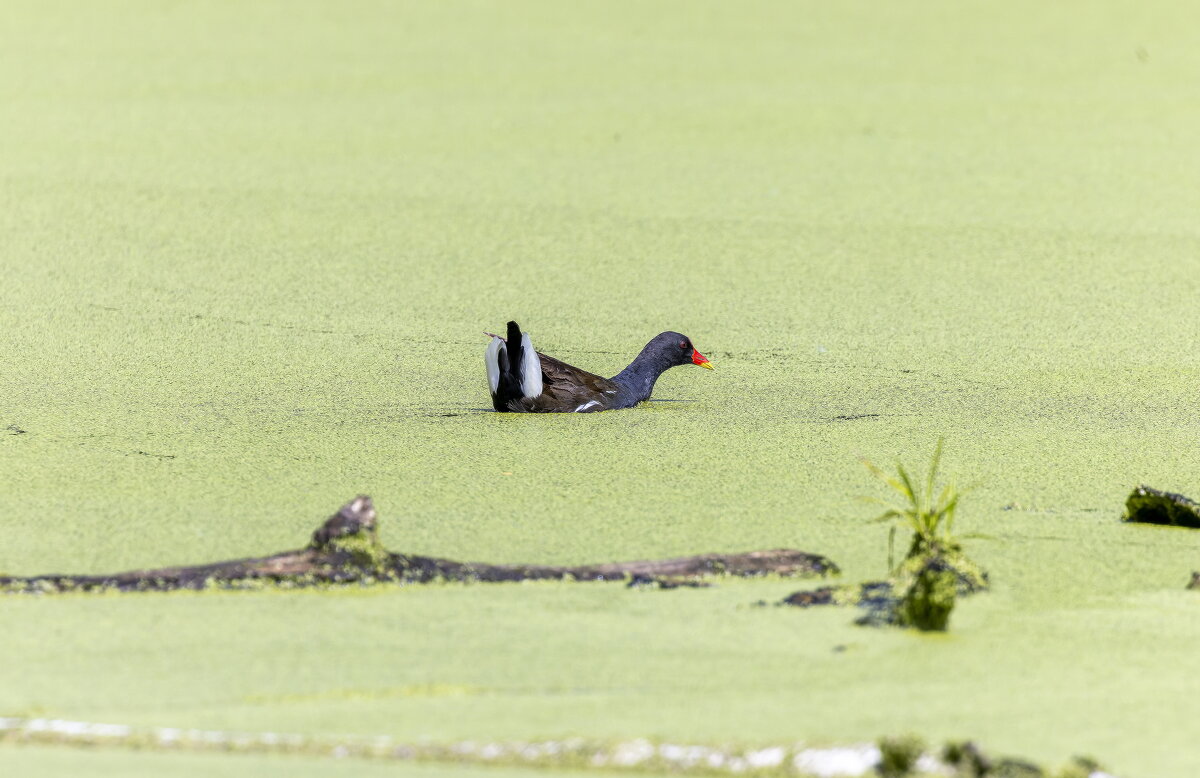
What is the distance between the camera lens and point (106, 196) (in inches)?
209

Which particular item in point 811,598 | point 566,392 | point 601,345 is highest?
point 601,345

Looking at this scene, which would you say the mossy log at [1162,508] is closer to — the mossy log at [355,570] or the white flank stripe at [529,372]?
the mossy log at [355,570]

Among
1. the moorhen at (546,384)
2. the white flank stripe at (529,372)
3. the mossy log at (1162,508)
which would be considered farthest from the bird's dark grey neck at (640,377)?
the mossy log at (1162,508)

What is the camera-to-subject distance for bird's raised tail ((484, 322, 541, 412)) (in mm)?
3525

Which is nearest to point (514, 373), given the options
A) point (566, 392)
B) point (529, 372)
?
point (529, 372)

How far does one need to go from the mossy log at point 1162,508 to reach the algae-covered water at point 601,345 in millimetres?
34

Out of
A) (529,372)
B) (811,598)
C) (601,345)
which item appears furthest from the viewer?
(601,345)

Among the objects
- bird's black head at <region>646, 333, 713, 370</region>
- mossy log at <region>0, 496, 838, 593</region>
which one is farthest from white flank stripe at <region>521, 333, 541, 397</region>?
mossy log at <region>0, 496, 838, 593</region>

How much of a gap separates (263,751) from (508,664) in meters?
0.39

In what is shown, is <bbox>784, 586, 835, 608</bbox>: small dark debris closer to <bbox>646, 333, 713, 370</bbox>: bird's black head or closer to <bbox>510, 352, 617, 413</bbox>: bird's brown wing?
<bbox>510, 352, 617, 413</bbox>: bird's brown wing

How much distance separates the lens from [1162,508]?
2.68 metres

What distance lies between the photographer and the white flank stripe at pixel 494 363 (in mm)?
3566

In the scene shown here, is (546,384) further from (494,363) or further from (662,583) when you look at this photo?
(662,583)

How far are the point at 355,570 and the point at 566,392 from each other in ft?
4.45
